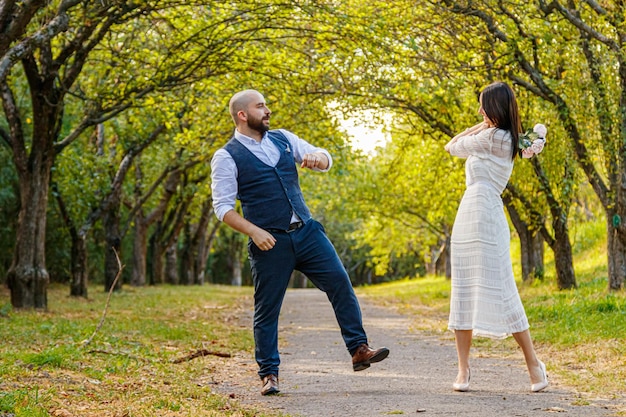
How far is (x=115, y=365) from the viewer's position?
834cm

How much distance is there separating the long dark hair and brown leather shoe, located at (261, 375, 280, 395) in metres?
2.60

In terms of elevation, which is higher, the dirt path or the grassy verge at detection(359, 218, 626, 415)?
the grassy verge at detection(359, 218, 626, 415)

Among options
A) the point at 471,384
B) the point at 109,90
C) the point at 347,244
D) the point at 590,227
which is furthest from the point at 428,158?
the point at 347,244

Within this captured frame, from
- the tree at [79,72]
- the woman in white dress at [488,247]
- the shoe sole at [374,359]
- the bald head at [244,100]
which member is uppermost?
the tree at [79,72]

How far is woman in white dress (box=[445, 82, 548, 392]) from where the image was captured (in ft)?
22.5

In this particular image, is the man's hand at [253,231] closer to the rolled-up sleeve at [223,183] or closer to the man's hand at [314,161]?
the rolled-up sleeve at [223,183]

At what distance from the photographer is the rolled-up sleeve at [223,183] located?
6859mm

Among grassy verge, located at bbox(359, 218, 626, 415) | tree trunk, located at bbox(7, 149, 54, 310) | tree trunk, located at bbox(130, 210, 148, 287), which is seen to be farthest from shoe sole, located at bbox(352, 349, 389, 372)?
tree trunk, located at bbox(130, 210, 148, 287)

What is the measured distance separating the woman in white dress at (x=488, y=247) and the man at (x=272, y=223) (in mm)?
756

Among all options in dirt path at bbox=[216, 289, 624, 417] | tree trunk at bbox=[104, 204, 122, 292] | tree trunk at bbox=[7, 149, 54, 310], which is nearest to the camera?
dirt path at bbox=[216, 289, 624, 417]

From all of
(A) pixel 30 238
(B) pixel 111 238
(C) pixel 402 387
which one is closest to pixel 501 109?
(C) pixel 402 387

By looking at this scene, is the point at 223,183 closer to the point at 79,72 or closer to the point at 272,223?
the point at 272,223

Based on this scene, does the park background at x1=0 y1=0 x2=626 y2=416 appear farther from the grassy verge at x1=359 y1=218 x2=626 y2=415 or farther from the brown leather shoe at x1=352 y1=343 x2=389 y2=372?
the brown leather shoe at x1=352 y1=343 x2=389 y2=372

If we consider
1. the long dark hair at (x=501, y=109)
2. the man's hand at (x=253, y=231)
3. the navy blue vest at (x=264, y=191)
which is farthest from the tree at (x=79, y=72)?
the man's hand at (x=253, y=231)
